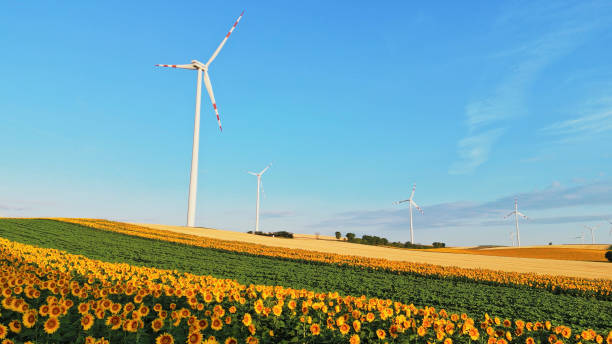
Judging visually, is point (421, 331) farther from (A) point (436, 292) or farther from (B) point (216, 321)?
(A) point (436, 292)

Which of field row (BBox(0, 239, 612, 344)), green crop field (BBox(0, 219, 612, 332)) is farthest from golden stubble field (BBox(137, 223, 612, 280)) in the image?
field row (BBox(0, 239, 612, 344))

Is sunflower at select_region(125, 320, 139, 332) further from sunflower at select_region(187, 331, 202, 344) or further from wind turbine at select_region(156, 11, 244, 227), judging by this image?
wind turbine at select_region(156, 11, 244, 227)

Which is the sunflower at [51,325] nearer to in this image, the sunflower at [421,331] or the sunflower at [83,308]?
the sunflower at [83,308]

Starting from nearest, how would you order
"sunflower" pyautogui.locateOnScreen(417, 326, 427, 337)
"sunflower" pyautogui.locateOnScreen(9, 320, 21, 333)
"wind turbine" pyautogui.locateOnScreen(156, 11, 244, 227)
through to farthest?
"sunflower" pyautogui.locateOnScreen(9, 320, 21, 333) → "sunflower" pyautogui.locateOnScreen(417, 326, 427, 337) → "wind turbine" pyautogui.locateOnScreen(156, 11, 244, 227)

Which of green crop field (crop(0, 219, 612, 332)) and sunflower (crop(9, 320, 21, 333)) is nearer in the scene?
A: sunflower (crop(9, 320, 21, 333))

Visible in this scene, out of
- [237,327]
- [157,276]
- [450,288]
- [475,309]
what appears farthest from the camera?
[450,288]

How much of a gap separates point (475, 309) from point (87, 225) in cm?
5187

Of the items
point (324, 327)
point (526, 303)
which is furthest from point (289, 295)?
point (526, 303)

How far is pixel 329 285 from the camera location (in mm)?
20469

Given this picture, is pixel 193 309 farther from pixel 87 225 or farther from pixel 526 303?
pixel 87 225

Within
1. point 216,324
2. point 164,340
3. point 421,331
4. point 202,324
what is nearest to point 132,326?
point 164,340

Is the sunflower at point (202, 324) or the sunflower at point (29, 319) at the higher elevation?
the sunflower at point (29, 319)

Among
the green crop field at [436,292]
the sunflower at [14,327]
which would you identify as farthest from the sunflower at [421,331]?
the green crop field at [436,292]

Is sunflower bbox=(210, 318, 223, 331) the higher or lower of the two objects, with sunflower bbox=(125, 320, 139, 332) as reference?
lower
